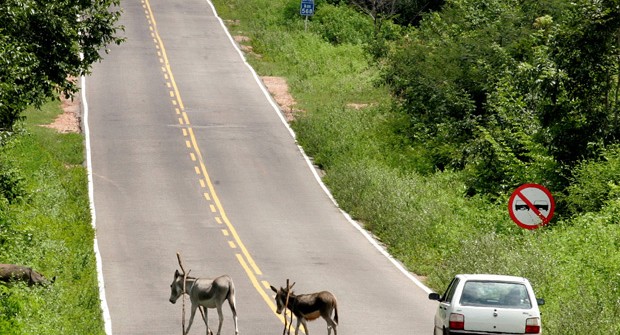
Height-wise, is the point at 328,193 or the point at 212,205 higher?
the point at 212,205

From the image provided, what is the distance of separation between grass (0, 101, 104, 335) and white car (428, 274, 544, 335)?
7087mm

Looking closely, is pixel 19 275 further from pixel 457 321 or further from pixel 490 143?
pixel 490 143

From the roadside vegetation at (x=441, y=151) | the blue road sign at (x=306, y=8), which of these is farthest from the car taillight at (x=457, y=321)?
the blue road sign at (x=306, y=8)

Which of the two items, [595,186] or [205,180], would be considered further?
[205,180]

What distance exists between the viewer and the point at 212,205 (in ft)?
128

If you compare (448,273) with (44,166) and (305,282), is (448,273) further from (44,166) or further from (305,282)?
(44,166)

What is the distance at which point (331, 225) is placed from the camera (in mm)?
37219

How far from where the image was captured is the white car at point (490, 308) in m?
19.0

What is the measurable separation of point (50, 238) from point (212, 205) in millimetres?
8588

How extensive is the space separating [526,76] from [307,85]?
2252 cm

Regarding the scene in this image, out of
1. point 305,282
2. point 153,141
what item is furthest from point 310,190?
point 305,282

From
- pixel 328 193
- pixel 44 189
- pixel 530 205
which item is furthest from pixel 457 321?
pixel 328 193

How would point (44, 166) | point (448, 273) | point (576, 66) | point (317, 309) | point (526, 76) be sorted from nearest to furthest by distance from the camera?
point (317, 309)
point (448, 273)
point (576, 66)
point (526, 76)
point (44, 166)

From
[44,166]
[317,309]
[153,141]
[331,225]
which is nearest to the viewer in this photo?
[317,309]
